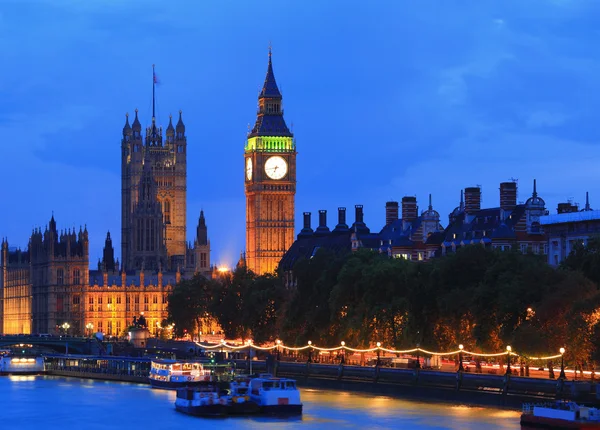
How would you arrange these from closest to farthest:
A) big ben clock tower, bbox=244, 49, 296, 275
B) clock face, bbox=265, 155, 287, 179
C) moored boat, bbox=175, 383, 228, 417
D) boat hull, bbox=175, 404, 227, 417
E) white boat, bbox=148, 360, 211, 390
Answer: boat hull, bbox=175, 404, 227, 417
moored boat, bbox=175, 383, 228, 417
white boat, bbox=148, 360, 211, 390
big ben clock tower, bbox=244, 49, 296, 275
clock face, bbox=265, 155, 287, 179

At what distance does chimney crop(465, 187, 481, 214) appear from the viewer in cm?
12850

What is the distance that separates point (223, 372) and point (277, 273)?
4530 centimetres

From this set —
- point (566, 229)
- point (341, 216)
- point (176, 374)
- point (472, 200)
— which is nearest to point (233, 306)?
point (341, 216)

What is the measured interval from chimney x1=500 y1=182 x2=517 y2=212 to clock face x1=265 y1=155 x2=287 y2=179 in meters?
71.9

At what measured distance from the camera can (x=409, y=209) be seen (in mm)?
140375

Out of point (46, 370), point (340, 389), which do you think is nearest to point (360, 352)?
point (340, 389)

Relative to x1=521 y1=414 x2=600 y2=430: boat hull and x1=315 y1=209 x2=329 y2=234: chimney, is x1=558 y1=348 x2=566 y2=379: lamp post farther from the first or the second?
x1=315 y1=209 x2=329 y2=234: chimney

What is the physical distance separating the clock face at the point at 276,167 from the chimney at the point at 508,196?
236 ft

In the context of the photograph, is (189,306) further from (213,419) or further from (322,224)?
(213,419)

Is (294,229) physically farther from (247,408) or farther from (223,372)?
(247,408)

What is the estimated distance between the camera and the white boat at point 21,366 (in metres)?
144

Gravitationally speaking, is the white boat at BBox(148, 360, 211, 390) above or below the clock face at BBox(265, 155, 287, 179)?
below

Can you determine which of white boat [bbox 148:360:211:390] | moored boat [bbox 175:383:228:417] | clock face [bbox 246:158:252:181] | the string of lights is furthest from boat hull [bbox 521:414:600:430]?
clock face [bbox 246:158:252:181]

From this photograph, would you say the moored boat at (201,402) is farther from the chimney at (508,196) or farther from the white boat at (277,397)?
the chimney at (508,196)
